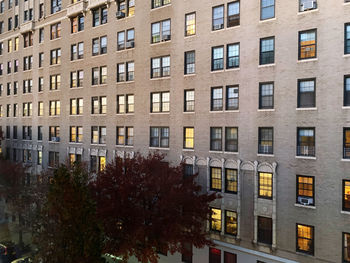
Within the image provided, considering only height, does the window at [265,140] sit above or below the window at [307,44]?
below

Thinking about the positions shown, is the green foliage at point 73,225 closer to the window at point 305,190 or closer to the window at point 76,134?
the window at point 305,190

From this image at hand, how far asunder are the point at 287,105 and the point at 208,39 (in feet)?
27.3

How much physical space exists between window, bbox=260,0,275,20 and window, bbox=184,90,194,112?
7.91 metres

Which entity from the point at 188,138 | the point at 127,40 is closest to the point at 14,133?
the point at 127,40

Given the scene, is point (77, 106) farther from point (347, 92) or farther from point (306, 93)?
point (347, 92)

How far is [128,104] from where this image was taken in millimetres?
31594

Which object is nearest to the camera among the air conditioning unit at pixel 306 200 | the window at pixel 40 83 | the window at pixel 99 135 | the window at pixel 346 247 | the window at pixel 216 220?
the window at pixel 346 247

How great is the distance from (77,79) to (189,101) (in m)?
15.9

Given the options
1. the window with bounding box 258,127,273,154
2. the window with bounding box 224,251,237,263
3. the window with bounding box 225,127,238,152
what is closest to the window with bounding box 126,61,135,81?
the window with bounding box 225,127,238,152

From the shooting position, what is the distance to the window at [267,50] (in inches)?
894

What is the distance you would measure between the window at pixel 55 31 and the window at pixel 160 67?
55.6ft

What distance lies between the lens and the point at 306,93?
2136 centimetres

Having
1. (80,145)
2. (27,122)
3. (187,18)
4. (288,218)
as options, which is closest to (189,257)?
(288,218)

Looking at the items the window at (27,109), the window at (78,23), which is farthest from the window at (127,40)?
the window at (27,109)
